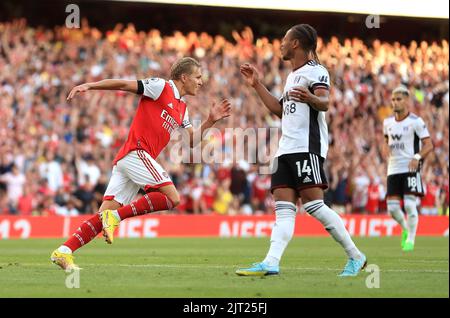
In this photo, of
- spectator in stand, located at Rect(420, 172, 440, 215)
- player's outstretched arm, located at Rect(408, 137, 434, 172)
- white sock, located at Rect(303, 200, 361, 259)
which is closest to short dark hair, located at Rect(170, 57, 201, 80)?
white sock, located at Rect(303, 200, 361, 259)

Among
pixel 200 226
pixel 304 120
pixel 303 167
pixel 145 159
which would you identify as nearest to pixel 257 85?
pixel 304 120

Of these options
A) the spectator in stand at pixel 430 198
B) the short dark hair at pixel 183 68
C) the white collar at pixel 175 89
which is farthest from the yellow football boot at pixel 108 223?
the spectator in stand at pixel 430 198

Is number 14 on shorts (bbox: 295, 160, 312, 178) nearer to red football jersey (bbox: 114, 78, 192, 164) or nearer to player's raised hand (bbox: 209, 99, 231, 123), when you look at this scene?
player's raised hand (bbox: 209, 99, 231, 123)

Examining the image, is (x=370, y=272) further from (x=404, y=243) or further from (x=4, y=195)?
(x=4, y=195)

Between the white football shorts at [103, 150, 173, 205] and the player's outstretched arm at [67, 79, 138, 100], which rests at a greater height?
the player's outstretched arm at [67, 79, 138, 100]

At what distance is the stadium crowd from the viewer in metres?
23.0

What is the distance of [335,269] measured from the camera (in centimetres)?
1080

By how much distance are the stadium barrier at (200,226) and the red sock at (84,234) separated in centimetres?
1233

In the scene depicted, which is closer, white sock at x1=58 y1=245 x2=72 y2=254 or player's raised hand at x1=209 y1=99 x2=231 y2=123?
white sock at x1=58 y1=245 x2=72 y2=254

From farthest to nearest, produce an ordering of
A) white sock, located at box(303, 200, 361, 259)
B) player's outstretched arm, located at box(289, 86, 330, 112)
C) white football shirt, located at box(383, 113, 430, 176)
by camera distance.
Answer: white football shirt, located at box(383, 113, 430, 176) < white sock, located at box(303, 200, 361, 259) < player's outstretched arm, located at box(289, 86, 330, 112)

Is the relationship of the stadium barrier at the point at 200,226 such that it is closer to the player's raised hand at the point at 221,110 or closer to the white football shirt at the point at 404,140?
the white football shirt at the point at 404,140

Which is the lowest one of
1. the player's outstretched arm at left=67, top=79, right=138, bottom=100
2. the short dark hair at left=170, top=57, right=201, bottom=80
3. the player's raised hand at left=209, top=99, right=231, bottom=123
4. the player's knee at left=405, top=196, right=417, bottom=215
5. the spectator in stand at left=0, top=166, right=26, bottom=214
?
the player's knee at left=405, top=196, right=417, bottom=215

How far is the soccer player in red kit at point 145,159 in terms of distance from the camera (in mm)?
9625

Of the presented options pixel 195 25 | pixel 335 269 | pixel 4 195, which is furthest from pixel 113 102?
pixel 335 269
